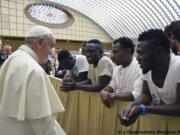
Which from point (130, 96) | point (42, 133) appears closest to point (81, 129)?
point (130, 96)

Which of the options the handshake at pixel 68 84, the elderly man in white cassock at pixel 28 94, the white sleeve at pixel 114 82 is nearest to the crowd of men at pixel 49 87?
the elderly man in white cassock at pixel 28 94

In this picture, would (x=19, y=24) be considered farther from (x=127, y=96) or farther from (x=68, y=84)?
(x=127, y=96)

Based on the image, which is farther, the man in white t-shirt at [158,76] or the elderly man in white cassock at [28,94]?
the elderly man in white cassock at [28,94]

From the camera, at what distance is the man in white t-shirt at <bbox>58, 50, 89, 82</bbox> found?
19.6 ft

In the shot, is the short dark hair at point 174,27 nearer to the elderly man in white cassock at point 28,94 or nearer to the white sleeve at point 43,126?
the elderly man in white cassock at point 28,94

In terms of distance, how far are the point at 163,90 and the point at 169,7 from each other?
29.4m

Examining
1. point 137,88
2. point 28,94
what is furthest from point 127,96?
point 28,94

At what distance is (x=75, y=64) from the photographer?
6332mm

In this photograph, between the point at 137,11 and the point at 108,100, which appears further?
the point at 137,11

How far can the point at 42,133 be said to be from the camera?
2.78 meters

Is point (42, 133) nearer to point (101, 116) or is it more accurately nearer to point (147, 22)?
point (101, 116)

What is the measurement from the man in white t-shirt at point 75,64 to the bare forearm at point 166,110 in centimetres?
347

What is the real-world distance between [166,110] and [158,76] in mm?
326

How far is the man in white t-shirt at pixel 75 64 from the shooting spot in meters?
5.98
